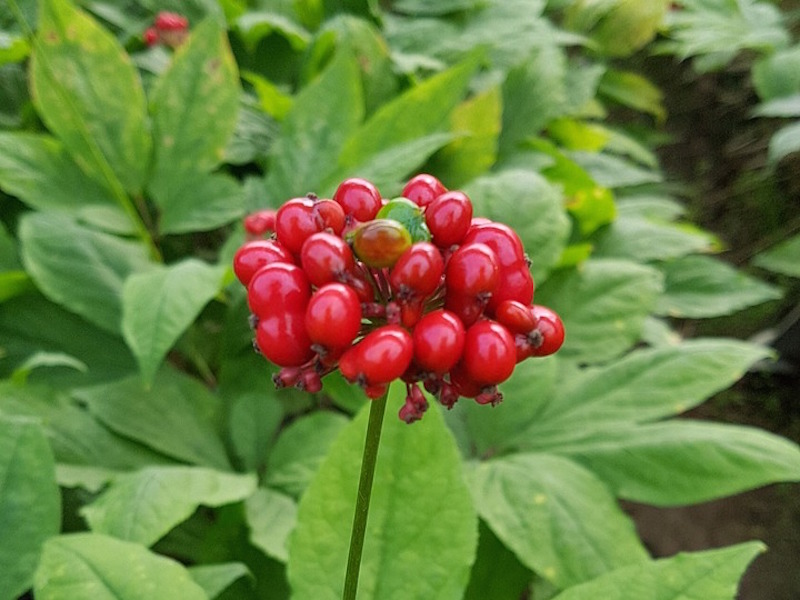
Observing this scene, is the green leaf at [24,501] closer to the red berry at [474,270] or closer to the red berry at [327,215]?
the red berry at [327,215]

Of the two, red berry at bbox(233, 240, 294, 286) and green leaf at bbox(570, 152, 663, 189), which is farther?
green leaf at bbox(570, 152, 663, 189)

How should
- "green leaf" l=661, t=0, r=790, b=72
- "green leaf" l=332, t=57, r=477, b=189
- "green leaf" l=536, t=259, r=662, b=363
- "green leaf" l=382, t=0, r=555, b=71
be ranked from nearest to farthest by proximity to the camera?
1. "green leaf" l=536, t=259, r=662, b=363
2. "green leaf" l=332, t=57, r=477, b=189
3. "green leaf" l=382, t=0, r=555, b=71
4. "green leaf" l=661, t=0, r=790, b=72

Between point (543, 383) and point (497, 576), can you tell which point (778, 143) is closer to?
point (543, 383)

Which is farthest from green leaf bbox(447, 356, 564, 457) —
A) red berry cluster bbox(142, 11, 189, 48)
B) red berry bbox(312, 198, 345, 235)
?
red berry cluster bbox(142, 11, 189, 48)

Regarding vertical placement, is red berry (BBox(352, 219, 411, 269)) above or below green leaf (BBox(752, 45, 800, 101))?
above

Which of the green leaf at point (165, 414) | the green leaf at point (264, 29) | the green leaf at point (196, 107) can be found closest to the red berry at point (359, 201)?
the green leaf at point (165, 414)

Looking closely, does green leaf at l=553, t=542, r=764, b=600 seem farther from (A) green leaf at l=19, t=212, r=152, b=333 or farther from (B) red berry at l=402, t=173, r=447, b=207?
(A) green leaf at l=19, t=212, r=152, b=333

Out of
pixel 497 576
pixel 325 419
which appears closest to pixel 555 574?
pixel 497 576

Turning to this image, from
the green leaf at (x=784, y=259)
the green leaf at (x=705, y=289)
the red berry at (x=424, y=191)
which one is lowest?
the green leaf at (x=784, y=259)
